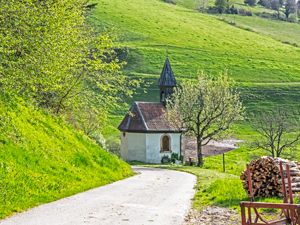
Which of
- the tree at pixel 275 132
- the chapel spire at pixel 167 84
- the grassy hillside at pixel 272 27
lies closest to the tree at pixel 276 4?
the grassy hillside at pixel 272 27

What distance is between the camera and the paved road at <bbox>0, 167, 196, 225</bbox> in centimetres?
819

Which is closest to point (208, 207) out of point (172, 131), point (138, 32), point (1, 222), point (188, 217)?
point (188, 217)

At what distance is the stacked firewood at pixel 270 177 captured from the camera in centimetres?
1090

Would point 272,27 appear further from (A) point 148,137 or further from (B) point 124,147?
(B) point 124,147

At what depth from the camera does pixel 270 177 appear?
11078mm

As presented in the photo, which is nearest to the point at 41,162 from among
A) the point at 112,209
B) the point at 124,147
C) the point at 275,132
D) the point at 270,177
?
the point at 112,209

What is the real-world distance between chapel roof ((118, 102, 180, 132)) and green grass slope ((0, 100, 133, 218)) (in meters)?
20.8

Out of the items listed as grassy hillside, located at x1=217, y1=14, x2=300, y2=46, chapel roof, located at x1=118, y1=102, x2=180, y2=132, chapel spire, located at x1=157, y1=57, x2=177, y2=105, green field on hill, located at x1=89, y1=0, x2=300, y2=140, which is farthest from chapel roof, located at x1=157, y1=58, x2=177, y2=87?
grassy hillside, located at x1=217, y1=14, x2=300, y2=46

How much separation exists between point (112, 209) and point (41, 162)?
3.53 metres

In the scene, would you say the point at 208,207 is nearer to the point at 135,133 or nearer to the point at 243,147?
the point at 135,133

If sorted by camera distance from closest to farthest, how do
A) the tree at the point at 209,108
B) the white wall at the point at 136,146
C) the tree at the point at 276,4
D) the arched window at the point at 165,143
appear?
the tree at the point at 209,108, the white wall at the point at 136,146, the arched window at the point at 165,143, the tree at the point at 276,4

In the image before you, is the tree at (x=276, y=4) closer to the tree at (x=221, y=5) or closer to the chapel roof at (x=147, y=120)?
the tree at (x=221, y=5)

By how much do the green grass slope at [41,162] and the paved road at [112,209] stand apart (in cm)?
45

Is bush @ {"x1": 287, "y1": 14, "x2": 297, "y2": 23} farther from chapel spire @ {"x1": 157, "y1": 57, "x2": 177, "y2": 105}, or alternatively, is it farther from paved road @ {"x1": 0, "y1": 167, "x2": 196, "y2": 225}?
paved road @ {"x1": 0, "y1": 167, "x2": 196, "y2": 225}
